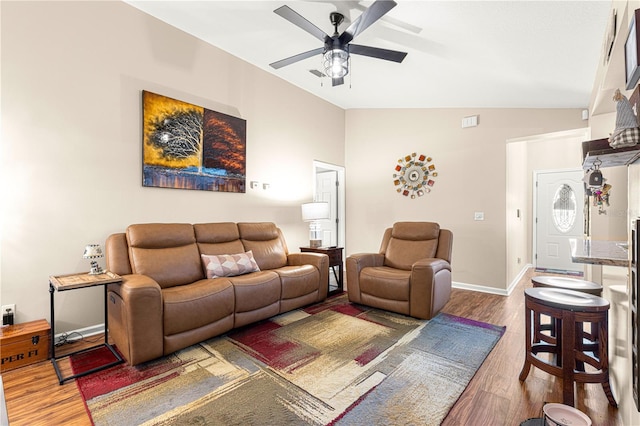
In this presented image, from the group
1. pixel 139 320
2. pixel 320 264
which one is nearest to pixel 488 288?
pixel 320 264

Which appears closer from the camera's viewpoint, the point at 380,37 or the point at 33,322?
the point at 33,322

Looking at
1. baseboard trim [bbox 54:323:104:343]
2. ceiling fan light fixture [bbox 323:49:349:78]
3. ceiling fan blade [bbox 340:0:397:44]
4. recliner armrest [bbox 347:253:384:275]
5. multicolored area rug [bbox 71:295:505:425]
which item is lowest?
multicolored area rug [bbox 71:295:505:425]

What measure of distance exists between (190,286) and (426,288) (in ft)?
7.29

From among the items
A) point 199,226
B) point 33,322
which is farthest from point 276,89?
point 33,322

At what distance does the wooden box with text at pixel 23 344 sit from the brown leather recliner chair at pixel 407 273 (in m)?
2.74

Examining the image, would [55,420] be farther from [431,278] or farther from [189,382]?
[431,278]

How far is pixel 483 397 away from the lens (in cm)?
188

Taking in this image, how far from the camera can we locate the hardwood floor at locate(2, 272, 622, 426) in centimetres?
169

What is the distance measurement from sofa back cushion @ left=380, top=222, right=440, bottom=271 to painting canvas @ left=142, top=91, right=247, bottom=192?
207cm

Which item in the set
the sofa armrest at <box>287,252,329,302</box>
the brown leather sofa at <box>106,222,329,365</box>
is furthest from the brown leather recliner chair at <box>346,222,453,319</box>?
the brown leather sofa at <box>106,222,329,365</box>

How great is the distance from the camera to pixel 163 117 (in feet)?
10.5

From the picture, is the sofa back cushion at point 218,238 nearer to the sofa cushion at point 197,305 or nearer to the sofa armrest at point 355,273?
the sofa cushion at point 197,305

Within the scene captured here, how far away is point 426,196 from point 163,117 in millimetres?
3777

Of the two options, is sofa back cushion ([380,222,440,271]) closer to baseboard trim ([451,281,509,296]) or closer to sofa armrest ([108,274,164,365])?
baseboard trim ([451,281,509,296])
